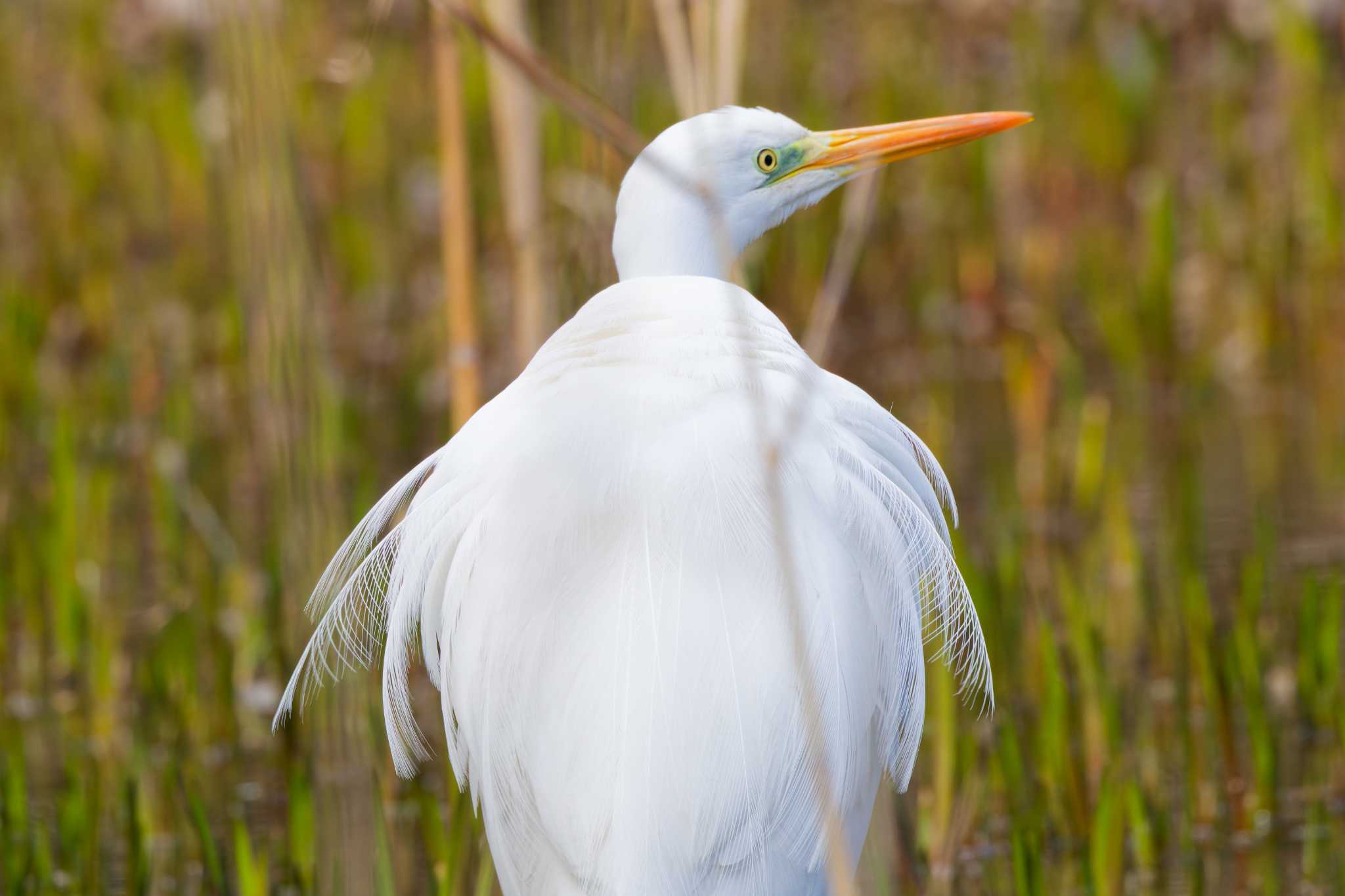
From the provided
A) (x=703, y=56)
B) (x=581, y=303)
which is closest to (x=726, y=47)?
(x=703, y=56)

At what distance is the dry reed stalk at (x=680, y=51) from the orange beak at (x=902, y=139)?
7.5 inches

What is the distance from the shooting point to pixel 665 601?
169cm

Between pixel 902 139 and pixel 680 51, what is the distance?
290 millimetres

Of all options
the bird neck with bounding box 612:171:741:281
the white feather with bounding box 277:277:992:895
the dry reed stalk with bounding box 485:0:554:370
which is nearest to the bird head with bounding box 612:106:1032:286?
the bird neck with bounding box 612:171:741:281

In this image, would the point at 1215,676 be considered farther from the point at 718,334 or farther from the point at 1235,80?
the point at 1235,80

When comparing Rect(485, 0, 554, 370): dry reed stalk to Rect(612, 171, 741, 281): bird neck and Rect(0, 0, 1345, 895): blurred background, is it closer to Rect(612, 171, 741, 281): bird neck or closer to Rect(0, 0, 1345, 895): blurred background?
Rect(0, 0, 1345, 895): blurred background

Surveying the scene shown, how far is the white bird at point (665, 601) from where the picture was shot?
66.2 inches

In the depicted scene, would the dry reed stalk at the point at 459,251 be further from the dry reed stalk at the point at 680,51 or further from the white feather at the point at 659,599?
the white feather at the point at 659,599

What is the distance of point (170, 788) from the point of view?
8.39ft

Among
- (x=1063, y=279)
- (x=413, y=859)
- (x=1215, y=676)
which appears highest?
(x=1063, y=279)

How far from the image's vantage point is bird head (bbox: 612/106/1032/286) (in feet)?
6.72

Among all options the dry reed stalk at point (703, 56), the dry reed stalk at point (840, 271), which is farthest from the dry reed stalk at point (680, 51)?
the dry reed stalk at point (840, 271)

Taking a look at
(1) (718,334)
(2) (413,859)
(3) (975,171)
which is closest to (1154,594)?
(2) (413,859)

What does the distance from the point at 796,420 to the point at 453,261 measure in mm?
1311
